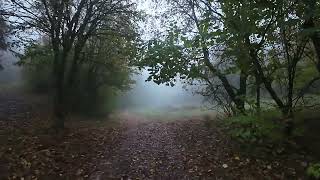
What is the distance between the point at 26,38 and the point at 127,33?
3.21 meters

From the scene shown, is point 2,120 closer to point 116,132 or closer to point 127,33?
point 116,132

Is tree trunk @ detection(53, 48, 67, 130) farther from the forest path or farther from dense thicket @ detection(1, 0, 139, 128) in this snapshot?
the forest path

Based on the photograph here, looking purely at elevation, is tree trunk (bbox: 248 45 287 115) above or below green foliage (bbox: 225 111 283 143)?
above

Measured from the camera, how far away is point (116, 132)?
1261 cm

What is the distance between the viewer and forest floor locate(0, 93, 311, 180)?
7.86 meters

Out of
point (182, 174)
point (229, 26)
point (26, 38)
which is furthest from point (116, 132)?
point (229, 26)

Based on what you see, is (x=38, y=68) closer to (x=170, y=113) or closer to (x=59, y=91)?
(x=59, y=91)

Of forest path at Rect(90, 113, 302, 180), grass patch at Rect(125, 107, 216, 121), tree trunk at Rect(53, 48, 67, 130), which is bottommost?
forest path at Rect(90, 113, 302, 180)

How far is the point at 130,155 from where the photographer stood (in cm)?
936

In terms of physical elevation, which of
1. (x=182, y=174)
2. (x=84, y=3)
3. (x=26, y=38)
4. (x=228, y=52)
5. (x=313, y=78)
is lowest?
(x=182, y=174)

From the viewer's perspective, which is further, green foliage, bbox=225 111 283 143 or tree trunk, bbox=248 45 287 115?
tree trunk, bbox=248 45 287 115

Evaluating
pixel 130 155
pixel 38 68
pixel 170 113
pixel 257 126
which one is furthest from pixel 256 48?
pixel 38 68

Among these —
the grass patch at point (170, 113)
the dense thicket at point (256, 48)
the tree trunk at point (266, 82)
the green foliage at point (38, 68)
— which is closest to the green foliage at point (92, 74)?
the green foliage at point (38, 68)

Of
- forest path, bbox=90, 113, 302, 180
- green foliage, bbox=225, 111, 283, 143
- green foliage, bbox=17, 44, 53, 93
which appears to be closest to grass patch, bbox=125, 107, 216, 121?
forest path, bbox=90, 113, 302, 180
